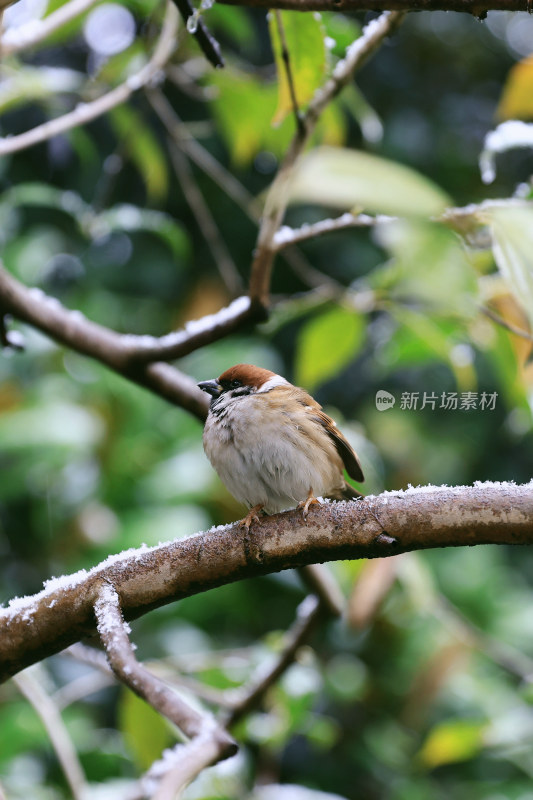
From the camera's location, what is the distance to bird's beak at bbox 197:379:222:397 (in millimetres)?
1729

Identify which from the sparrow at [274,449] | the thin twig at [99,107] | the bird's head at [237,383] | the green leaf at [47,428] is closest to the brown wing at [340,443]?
the sparrow at [274,449]

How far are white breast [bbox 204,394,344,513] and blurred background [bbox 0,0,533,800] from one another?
0.56 feet

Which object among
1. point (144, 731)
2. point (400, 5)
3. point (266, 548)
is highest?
point (400, 5)

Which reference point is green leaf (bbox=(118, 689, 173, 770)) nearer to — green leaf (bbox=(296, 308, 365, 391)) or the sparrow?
the sparrow

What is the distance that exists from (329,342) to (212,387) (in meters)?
0.27

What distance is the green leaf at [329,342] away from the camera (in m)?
1.68

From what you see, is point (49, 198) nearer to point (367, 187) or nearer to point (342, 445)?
point (342, 445)

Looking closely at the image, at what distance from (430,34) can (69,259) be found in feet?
8.42

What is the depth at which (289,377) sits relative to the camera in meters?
Result: 4.11

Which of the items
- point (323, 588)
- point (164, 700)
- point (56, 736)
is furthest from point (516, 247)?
point (56, 736)

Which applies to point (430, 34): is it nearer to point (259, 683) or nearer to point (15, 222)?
point (15, 222)

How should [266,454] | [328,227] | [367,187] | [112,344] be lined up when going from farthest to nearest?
[112,344] → [266,454] → [328,227] → [367,187]

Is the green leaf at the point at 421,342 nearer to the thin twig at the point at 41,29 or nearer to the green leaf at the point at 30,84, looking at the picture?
the thin twig at the point at 41,29

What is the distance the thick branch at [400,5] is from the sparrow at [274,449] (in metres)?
0.85
